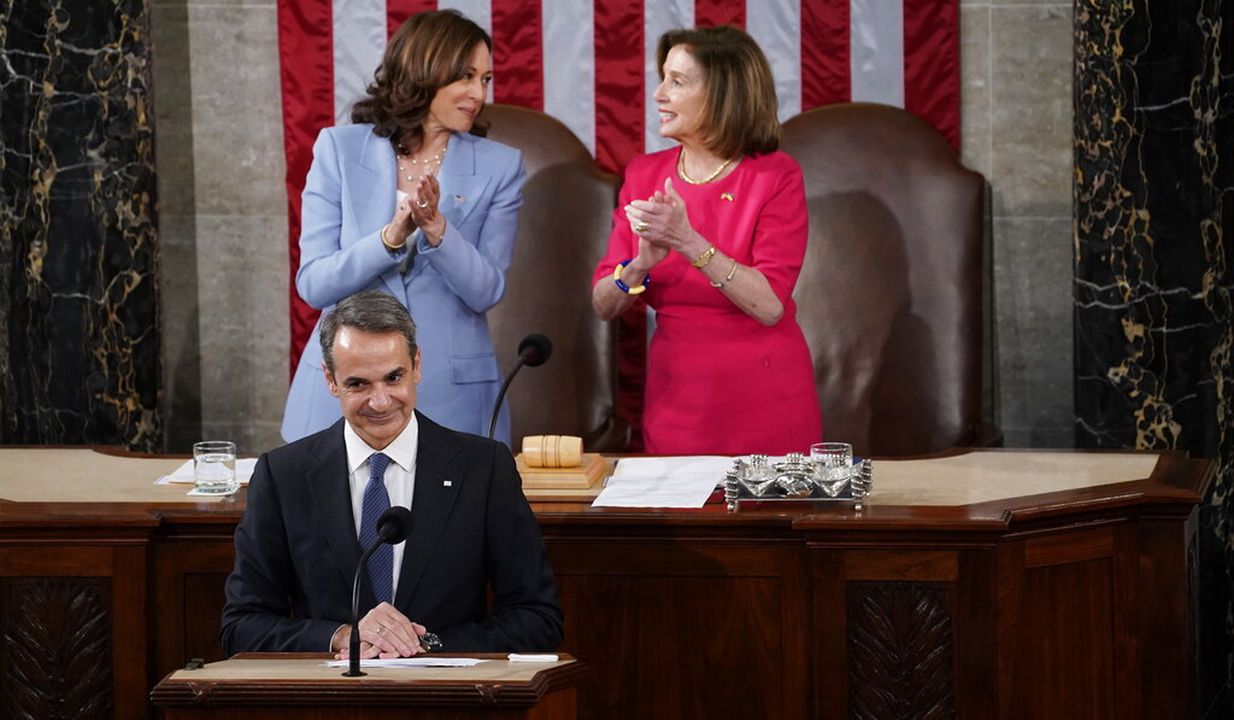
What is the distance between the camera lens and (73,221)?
5.91 metres

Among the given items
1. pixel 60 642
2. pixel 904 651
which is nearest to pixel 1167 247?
pixel 904 651

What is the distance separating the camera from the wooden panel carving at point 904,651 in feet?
12.1

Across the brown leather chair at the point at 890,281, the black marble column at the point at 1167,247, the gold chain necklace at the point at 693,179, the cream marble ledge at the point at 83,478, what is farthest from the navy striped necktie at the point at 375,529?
the black marble column at the point at 1167,247

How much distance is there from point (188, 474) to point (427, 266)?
809 mm

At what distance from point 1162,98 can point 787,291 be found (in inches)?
61.8

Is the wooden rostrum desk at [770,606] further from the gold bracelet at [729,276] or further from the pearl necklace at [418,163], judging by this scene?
the pearl necklace at [418,163]

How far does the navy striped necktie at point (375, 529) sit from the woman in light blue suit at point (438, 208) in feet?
3.79

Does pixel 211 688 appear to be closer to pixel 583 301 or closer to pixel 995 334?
pixel 583 301

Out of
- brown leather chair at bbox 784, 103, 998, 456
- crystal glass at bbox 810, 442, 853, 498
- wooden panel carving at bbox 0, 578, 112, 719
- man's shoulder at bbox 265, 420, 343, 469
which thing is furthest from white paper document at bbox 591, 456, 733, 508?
brown leather chair at bbox 784, 103, 998, 456

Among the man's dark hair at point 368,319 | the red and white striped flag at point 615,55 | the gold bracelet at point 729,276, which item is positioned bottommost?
the man's dark hair at point 368,319

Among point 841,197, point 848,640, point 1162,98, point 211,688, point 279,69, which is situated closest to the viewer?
point 211,688

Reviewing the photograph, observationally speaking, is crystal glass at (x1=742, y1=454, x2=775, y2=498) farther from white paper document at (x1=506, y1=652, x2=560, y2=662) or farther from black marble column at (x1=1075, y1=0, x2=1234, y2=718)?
black marble column at (x1=1075, y1=0, x2=1234, y2=718)

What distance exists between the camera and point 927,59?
6.11m

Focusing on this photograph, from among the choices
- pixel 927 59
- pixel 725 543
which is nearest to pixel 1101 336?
pixel 927 59
